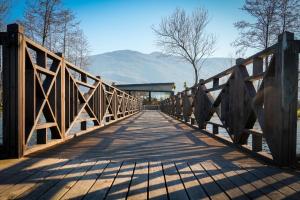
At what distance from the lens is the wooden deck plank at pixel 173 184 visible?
6.57ft

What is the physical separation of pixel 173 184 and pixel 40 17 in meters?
16.4

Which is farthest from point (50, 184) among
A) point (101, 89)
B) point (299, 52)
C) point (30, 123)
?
point (101, 89)

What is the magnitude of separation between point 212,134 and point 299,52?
9.50 ft

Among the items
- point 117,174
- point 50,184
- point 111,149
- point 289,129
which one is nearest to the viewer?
point 50,184

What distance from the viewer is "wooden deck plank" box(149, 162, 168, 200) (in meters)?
2.00

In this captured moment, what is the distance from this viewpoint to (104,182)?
7.52ft

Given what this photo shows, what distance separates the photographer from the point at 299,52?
9.34 ft

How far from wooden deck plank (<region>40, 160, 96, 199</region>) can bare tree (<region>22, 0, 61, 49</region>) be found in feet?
49.6

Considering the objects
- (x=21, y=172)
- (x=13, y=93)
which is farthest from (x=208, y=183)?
(x=13, y=93)

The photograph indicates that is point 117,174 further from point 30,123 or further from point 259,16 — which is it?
point 259,16

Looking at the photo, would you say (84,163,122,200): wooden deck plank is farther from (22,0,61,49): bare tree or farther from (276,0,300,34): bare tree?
(276,0,300,34): bare tree

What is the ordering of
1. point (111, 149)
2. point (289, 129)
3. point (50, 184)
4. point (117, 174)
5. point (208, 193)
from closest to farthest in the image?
point (208, 193)
point (50, 184)
point (117, 174)
point (289, 129)
point (111, 149)

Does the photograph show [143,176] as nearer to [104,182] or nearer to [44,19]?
[104,182]

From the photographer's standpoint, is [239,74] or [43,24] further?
[43,24]
